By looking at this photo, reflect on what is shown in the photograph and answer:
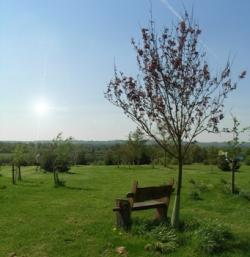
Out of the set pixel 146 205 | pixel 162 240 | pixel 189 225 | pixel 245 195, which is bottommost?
pixel 162 240

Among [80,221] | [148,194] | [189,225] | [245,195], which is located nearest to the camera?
[189,225]

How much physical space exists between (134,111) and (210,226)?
302cm

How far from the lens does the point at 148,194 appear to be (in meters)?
9.43

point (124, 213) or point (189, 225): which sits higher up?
point (124, 213)

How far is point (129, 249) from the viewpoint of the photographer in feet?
24.6

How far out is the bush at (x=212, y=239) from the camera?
24.0ft

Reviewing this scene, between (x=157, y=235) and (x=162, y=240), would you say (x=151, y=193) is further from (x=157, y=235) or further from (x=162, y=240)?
(x=162, y=240)

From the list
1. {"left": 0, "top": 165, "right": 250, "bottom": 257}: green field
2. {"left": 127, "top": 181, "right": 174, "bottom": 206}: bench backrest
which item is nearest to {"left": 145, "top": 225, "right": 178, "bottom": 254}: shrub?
{"left": 0, "top": 165, "right": 250, "bottom": 257}: green field

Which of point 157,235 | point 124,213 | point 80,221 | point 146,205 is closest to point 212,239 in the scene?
point 157,235

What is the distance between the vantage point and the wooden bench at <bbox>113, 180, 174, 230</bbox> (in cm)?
893

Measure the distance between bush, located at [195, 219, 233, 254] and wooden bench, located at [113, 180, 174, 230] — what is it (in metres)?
1.75

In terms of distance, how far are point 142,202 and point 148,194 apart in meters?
0.49

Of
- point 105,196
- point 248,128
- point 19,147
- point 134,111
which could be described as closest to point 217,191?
point 248,128

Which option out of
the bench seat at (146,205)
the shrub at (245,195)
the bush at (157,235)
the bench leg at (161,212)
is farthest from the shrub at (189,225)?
the shrub at (245,195)
